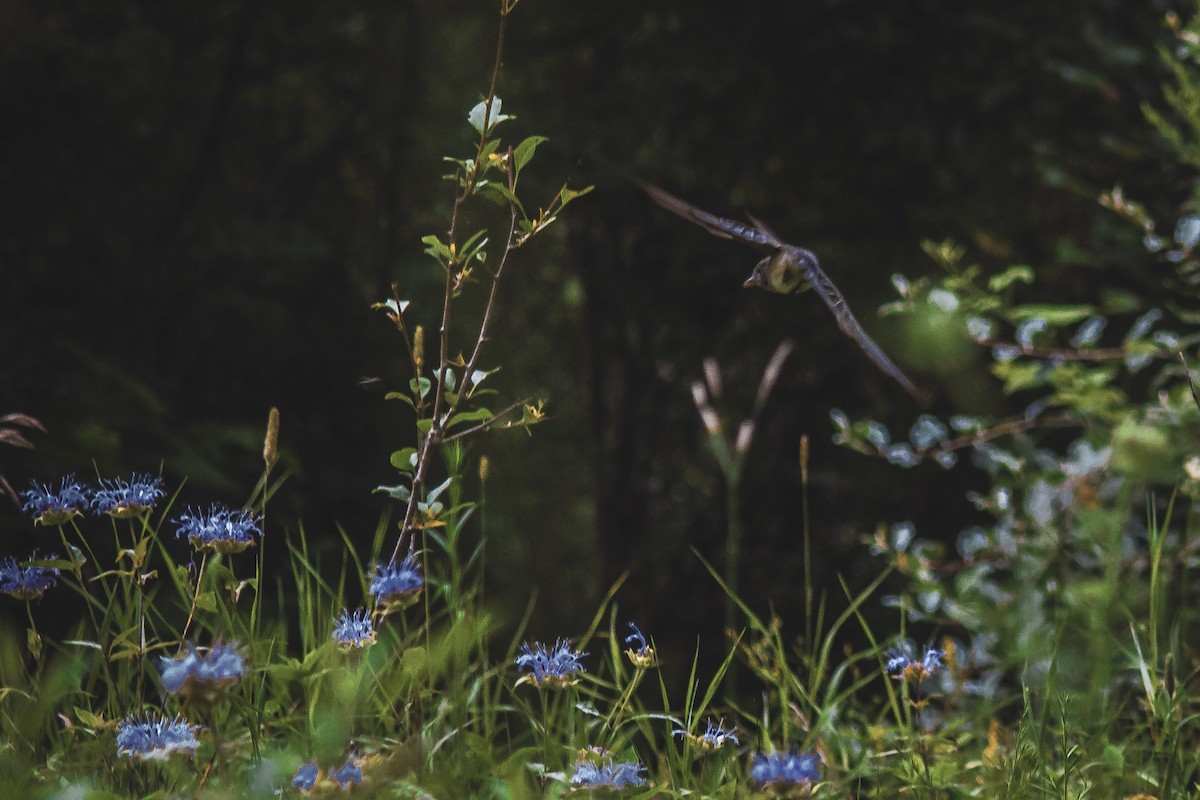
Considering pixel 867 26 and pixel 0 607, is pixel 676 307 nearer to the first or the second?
pixel 867 26

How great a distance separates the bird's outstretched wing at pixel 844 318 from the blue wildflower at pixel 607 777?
1.34ft

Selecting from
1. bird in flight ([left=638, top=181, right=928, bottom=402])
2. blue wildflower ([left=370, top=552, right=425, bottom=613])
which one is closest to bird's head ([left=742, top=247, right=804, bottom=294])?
bird in flight ([left=638, top=181, right=928, bottom=402])

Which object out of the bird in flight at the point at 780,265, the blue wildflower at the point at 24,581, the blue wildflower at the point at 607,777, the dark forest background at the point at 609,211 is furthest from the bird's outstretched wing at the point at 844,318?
the dark forest background at the point at 609,211

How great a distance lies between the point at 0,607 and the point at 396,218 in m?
1.76

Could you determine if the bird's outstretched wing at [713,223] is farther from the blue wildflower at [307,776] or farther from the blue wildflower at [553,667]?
the blue wildflower at [307,776]

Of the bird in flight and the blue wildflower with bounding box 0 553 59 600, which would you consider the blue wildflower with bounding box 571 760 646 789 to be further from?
the blue wildflower with bounding box 0 553 59 600

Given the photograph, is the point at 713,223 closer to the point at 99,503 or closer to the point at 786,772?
the point at 786,772

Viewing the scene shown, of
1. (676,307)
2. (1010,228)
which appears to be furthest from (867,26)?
(676,307)

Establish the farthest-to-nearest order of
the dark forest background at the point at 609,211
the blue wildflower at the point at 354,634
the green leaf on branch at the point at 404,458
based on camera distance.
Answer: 1. the dark forest background at the point at 609,211
2. the green leaf on branch at the point at 404,458
3. the blue wildflower at the point at 354,634

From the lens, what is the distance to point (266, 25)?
3346 mm

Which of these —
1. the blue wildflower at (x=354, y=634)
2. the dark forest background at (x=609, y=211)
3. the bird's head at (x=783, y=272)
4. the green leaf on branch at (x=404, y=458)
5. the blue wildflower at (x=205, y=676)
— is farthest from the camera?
the dark forest background at (x=609, y=211)

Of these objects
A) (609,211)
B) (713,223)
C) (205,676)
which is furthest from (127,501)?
(609,211)

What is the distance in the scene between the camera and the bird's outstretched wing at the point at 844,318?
101 centimetres

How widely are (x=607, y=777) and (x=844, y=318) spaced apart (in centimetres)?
49
